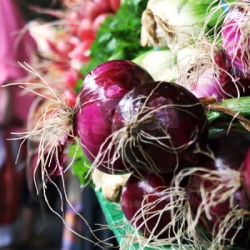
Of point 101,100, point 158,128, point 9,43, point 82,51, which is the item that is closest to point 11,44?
point 9,43

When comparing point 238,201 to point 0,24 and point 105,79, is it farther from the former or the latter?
point 0,24

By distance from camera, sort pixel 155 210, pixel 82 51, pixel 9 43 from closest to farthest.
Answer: pixel 155 210 → pixel 82 51 → pixel 9 43

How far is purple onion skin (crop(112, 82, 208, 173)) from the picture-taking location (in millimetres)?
574

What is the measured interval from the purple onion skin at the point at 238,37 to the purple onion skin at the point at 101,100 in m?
0.13

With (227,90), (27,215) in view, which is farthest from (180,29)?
(27,215)

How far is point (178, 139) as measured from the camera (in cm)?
58

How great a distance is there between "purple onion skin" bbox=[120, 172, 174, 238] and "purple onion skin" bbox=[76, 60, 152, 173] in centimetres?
Answer: 3

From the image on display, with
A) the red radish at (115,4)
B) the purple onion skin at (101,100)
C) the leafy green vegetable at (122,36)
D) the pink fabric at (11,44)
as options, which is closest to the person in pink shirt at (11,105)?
the pink fabric at (11,44)

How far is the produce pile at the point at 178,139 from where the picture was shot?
0.57 metres

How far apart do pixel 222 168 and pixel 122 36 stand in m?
0.99

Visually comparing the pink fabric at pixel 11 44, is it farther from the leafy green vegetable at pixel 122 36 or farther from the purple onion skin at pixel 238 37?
the purple onion skin at pixel 238 37

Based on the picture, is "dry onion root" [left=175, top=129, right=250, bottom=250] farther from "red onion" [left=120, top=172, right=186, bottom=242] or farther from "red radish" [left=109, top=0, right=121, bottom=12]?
→ "red radish" [left=109, top=0, right=121, bottom=12]

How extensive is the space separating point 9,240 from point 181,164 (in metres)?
2.45

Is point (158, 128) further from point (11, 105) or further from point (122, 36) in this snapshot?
point (11, 105)
